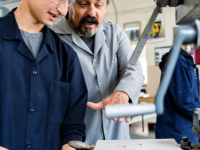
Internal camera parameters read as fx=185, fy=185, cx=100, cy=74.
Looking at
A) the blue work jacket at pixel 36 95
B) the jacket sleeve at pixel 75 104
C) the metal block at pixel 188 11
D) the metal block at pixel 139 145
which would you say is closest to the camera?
the metal block at pixel 188 11

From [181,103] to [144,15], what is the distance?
3108 mm

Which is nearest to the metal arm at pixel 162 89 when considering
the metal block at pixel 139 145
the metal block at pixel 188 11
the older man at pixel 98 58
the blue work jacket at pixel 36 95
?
the metal block at pixel 188 11

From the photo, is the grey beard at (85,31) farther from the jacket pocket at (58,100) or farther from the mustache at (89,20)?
the jacket pocket at (58,100)

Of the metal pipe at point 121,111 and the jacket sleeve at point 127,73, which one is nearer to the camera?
the metal pipe at point 121,111

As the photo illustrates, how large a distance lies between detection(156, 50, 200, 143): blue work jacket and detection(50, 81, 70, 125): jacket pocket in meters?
0.89

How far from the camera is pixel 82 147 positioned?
578 millimetres

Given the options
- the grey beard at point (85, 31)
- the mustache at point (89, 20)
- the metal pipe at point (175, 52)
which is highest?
the mustache at point (89, 20)

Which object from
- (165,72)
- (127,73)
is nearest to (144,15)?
(127,73)

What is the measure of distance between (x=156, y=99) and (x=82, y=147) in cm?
37

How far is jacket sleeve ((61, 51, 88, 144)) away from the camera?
0.81m

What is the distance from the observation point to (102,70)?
1.08 metres

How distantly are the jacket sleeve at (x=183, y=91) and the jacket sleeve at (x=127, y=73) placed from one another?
48 centimetres

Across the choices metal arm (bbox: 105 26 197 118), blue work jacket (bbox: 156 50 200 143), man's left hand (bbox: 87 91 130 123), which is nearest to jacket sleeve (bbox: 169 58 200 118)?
blue work jacket (bbox: 156 50 200 143)

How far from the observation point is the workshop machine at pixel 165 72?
0.27 metres
